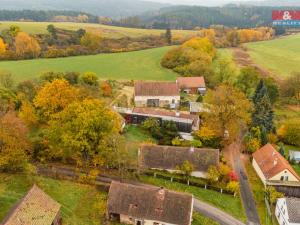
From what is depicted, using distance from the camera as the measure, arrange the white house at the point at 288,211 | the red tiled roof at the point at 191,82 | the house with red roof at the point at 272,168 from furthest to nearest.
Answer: the red tiled roof at the point at 191,82, the house with red roof at the point at 272,168, the white house at the point at 288,211

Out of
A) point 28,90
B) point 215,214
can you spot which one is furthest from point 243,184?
Result: point 28,90

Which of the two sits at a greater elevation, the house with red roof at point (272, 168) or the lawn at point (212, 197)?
the house with red roof at point (272, 168)

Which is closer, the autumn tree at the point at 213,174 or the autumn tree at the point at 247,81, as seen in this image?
the autumn tree at the point at 213,174

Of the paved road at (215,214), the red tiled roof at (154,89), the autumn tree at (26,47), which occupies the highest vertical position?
the autumn tree at (26,47)

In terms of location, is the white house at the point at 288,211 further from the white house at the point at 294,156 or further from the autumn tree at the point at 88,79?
the autumn tree at the point at 88,79

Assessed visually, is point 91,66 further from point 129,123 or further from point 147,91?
point 129,123

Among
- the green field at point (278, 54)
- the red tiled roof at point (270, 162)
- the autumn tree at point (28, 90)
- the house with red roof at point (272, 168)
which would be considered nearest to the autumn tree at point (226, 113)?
the red tiled roof at point (270, 162)

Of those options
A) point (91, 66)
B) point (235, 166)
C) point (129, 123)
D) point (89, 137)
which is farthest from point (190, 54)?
point (89, 137)

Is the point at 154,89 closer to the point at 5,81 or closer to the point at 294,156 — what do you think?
the point at 5,81
